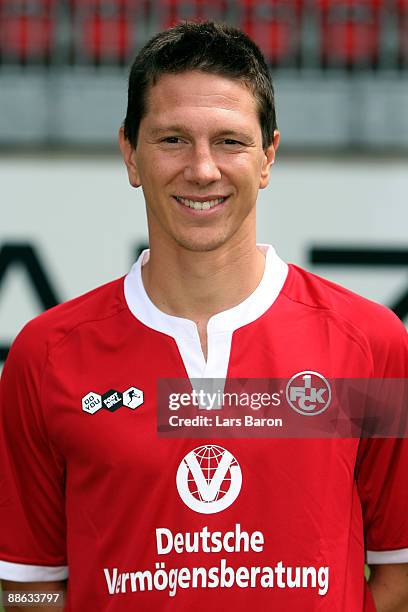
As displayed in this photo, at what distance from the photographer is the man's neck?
1969 millimetres

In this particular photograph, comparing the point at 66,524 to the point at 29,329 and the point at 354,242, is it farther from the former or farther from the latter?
the point at 354,242

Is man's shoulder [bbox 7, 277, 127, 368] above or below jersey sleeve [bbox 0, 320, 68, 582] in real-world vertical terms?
above

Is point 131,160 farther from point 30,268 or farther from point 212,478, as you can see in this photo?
point 30,268

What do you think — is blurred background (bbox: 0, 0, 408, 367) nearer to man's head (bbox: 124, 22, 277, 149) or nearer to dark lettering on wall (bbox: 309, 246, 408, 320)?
dark lettering on wall (bbox: 309, 246, 408, 320)

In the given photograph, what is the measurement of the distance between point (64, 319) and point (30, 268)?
4.47 meters

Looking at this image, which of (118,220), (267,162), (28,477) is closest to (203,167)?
(267,162)

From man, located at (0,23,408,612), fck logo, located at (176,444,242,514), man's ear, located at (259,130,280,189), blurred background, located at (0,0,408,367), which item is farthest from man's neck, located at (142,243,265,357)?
blurred background, located at (0,0,408,367)

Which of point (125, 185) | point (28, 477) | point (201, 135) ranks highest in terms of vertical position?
point (201, 135)

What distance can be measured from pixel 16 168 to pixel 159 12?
153 centimetres

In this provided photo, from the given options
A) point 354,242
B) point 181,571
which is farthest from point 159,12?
point 181,571

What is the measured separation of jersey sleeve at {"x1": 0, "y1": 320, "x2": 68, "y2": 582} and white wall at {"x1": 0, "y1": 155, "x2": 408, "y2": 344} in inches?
175

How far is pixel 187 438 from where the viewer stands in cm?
187

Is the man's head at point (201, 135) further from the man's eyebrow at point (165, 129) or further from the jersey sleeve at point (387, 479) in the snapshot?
the jersey sleeve at point (387, 479)

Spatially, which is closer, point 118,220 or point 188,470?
point 188,470
